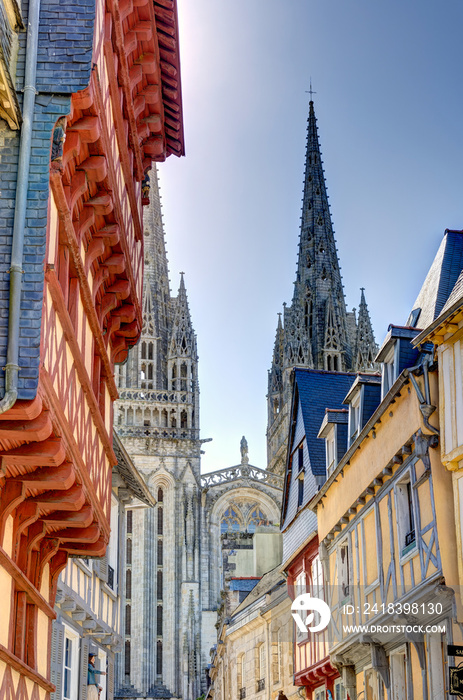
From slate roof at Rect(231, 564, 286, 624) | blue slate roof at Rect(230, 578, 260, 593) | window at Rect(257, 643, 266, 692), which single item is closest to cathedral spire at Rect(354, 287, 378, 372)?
blue slate roof at Rect(230, 578, 260, 593)

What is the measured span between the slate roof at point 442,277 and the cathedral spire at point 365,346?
50666 mm

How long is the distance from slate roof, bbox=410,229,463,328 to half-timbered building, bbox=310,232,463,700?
19 mm

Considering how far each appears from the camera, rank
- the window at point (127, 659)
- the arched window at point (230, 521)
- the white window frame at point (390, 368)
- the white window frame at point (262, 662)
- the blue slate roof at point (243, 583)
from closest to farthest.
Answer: the white window frame at point (390, 368) → the white window frame at point (262, 662) → the blue slate roof at point (243, 583) → the window at point (127, 659) → the arched window at point (230, 521)

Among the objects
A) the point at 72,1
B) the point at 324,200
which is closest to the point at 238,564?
the point at 72,1

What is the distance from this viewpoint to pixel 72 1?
8953 mm

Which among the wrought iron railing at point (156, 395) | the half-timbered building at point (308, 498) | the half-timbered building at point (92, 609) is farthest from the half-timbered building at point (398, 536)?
the wrought iron railing at point (156, 395)

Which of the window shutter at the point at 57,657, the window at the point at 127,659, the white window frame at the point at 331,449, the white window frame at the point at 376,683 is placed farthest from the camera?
the window at the point at 127,659

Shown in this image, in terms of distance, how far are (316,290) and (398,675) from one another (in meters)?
61.2

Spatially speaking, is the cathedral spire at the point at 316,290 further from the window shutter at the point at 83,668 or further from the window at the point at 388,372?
the window at the point at 388,372

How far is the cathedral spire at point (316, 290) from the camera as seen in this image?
222ft

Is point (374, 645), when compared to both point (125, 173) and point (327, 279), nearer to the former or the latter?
point (125, 173)

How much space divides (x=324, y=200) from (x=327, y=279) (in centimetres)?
723

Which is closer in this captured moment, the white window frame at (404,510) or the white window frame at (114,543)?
the white window frame at (404,510)

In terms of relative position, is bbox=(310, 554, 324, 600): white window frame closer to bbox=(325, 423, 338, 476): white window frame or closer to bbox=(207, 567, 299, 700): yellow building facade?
bbox=(325, 423, 338, 476): white window frame
